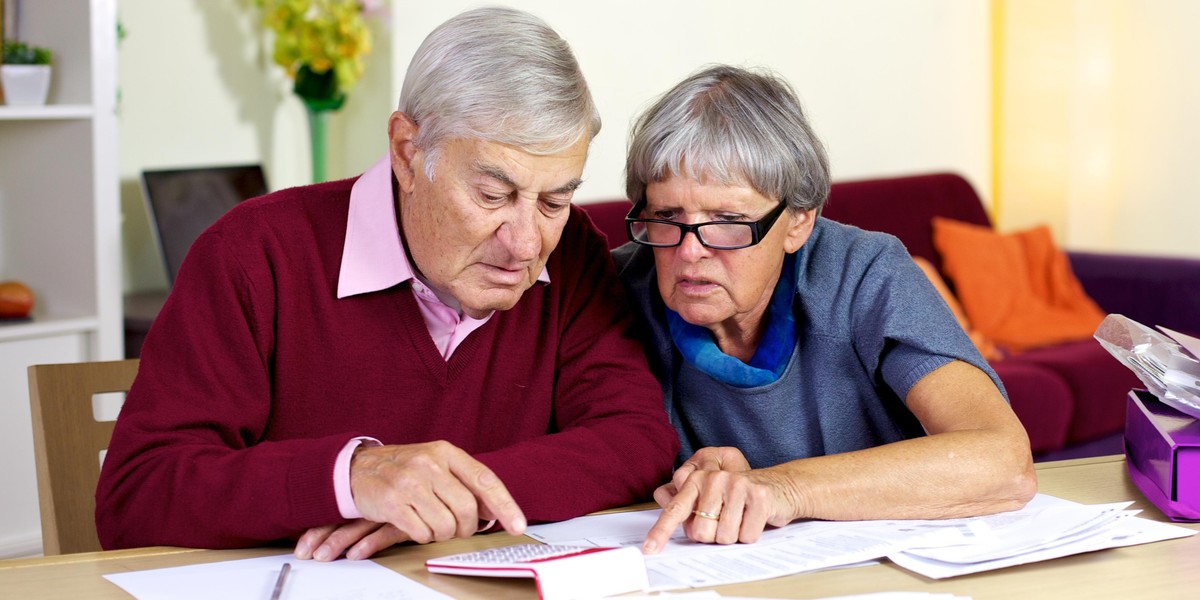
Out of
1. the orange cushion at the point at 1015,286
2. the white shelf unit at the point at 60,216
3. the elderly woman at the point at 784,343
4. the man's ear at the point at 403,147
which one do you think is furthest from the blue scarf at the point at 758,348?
the orange cushion at the point at 1015,286

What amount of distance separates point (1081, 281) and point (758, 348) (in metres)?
2.80

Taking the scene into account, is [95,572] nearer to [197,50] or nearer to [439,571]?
[439,571]

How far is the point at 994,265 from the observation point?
4.00 metres

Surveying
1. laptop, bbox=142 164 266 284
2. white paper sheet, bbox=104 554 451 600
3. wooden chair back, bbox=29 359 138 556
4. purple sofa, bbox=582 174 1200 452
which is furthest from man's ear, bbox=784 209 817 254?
laptop, bbox=142 164 266 284

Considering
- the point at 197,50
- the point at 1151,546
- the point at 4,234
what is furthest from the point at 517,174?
the point at 197,50

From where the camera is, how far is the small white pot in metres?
2.56

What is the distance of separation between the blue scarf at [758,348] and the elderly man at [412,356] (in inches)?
2.7

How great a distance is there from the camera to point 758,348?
174 centimetres

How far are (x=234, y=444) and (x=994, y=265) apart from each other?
3.07 meters

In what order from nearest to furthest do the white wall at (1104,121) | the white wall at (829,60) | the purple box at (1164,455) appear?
the purple box at (1164,455), the white wall at (829,60), the white wall at (1104,121)

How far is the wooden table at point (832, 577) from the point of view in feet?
3.89

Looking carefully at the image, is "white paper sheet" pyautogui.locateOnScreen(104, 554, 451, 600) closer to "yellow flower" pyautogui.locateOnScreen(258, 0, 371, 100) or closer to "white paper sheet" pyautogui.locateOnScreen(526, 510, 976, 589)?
"white paper sheet" pyautogui.locateOnScreen(526, 510, 976, 589)

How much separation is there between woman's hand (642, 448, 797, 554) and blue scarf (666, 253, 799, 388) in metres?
0.29

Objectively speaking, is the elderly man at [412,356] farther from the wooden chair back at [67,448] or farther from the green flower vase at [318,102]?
the green flower vase at [318,102]
